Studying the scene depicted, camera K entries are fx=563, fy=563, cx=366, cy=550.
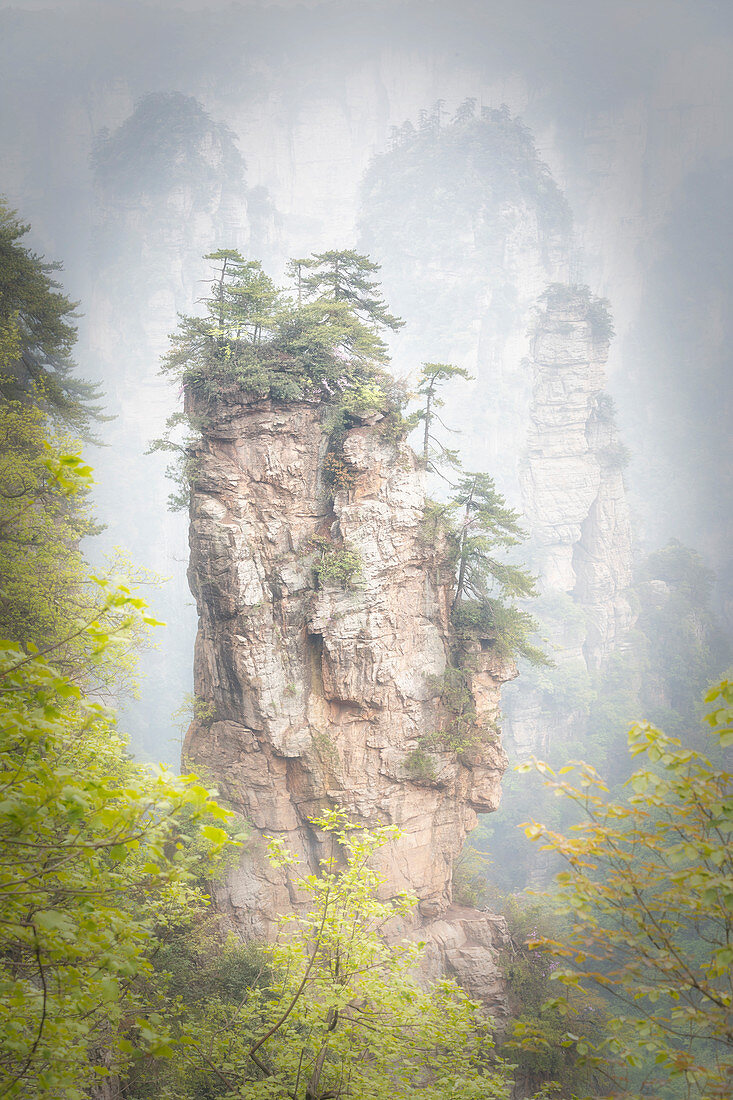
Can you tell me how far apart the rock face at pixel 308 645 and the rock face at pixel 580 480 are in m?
33.0

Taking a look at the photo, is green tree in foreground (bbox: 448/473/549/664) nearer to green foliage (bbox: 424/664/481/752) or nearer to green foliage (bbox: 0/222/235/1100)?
green foliage (bbox: 424/664/481/752)

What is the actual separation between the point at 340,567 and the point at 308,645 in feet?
7.79

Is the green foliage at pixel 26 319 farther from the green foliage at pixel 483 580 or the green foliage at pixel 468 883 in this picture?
the green foliage at pixel 468 883

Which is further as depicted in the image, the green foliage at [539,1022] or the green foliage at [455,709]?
the green foliage at [455,709]

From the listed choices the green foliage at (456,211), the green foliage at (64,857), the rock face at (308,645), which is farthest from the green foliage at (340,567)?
the green foliage at (456,211)

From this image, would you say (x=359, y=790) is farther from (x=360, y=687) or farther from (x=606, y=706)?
(x=606, y=706)

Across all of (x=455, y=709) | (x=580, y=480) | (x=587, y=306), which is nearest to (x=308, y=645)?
(x=455, y=709)

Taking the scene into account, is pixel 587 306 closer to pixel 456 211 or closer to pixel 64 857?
pixel 456 211

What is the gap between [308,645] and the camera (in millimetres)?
15203

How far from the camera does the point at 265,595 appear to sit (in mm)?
14664

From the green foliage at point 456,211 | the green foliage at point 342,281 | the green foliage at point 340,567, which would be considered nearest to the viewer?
the green foliage at point 340,567

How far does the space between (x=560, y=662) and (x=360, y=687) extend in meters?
32.3

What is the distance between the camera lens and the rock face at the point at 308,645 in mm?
14578

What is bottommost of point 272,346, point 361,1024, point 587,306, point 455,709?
point 361,1024
